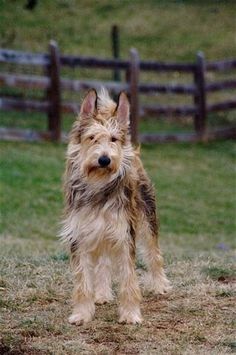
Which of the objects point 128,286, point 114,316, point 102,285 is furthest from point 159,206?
point 128,286

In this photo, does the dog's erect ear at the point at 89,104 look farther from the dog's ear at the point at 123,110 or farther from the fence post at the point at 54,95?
the fence post at the point at 54,95

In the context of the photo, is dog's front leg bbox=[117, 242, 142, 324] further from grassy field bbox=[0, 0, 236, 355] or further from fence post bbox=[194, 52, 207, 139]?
fence post bbox=[194, 52, 207, 139]

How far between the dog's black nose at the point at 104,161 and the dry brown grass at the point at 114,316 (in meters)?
1.20

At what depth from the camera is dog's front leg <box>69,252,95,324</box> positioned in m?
7.34

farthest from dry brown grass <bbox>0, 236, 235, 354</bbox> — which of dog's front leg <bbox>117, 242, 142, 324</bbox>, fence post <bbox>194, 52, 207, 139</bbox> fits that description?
fence post <bbox>194, 52, 207, 139</bbox>

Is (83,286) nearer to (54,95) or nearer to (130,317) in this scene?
(130,317)

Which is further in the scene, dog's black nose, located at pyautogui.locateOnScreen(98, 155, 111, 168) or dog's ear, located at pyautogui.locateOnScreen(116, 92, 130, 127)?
dog's ear, located at pyautogui.locateOnScreen(116, 92, 130, 127)

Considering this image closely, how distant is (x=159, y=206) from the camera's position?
15.5 metres

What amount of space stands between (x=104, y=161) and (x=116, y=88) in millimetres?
12465

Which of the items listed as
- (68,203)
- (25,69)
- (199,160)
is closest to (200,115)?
(199,160)

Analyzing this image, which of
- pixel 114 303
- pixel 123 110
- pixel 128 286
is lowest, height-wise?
pixel 114 303

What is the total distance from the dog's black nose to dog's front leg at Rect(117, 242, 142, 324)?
74 centimetres

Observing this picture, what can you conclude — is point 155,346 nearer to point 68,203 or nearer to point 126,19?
point 68,203

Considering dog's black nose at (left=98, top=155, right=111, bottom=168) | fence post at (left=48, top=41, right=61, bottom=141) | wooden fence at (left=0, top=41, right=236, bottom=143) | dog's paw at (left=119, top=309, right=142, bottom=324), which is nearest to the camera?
dog's black nose at (left=98, top=155, right=111, bottom=168)
